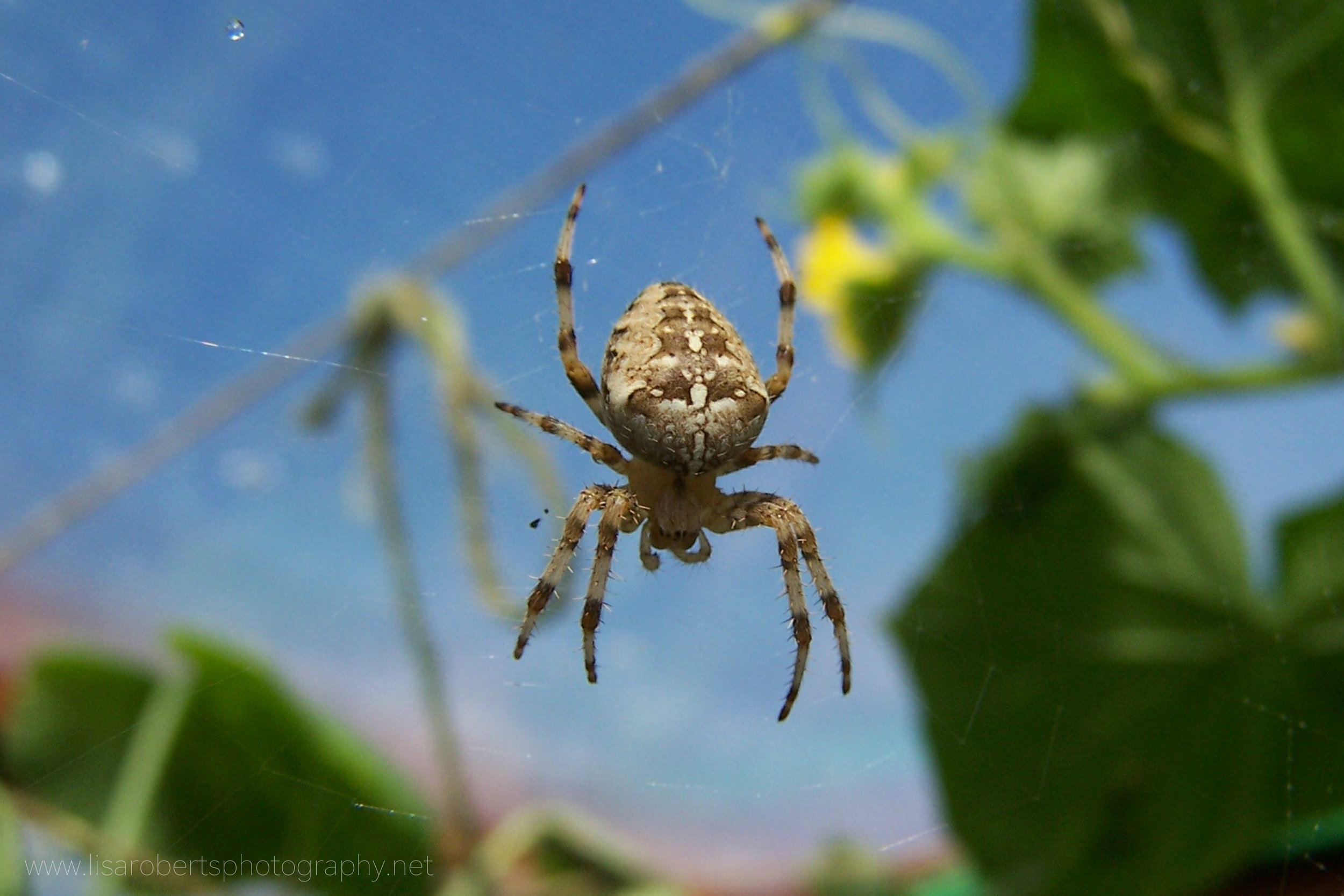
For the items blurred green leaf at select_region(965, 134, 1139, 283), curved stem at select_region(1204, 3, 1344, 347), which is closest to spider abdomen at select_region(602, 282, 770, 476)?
blurred green leaf at select_region(965, 134, 1139, 283)

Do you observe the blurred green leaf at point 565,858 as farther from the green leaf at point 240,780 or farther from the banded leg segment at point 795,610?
the banded leg segment at point 795,610

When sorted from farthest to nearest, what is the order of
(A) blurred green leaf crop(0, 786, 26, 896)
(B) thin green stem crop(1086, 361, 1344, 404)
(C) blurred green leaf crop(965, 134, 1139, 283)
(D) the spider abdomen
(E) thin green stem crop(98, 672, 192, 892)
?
(C) blurred green leaf crop(965, 134, 1139, 283) → (B) thin green stem crop(1086, 361, 1344, 404) → (E) thin green stem crop(98, 672, 192, 892) → (A) blurred green leaf crop(0, 786, 26, 896) → (D) the spider abdomen

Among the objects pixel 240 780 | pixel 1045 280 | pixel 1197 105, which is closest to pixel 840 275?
pixel 1045 280

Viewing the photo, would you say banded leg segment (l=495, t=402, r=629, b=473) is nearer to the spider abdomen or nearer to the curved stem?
the spider abdomen

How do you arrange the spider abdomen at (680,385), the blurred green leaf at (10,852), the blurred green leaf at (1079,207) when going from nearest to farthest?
1. the spider abdomen at (680,385)
2. the blurred green leaf at (10,852)
3. the blurred green leaf at (1079,207)

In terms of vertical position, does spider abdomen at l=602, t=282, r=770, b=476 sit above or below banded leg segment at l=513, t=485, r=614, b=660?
above

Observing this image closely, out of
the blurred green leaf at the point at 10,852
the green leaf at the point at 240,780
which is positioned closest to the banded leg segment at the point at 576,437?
the green leaf at the point at 240,780
